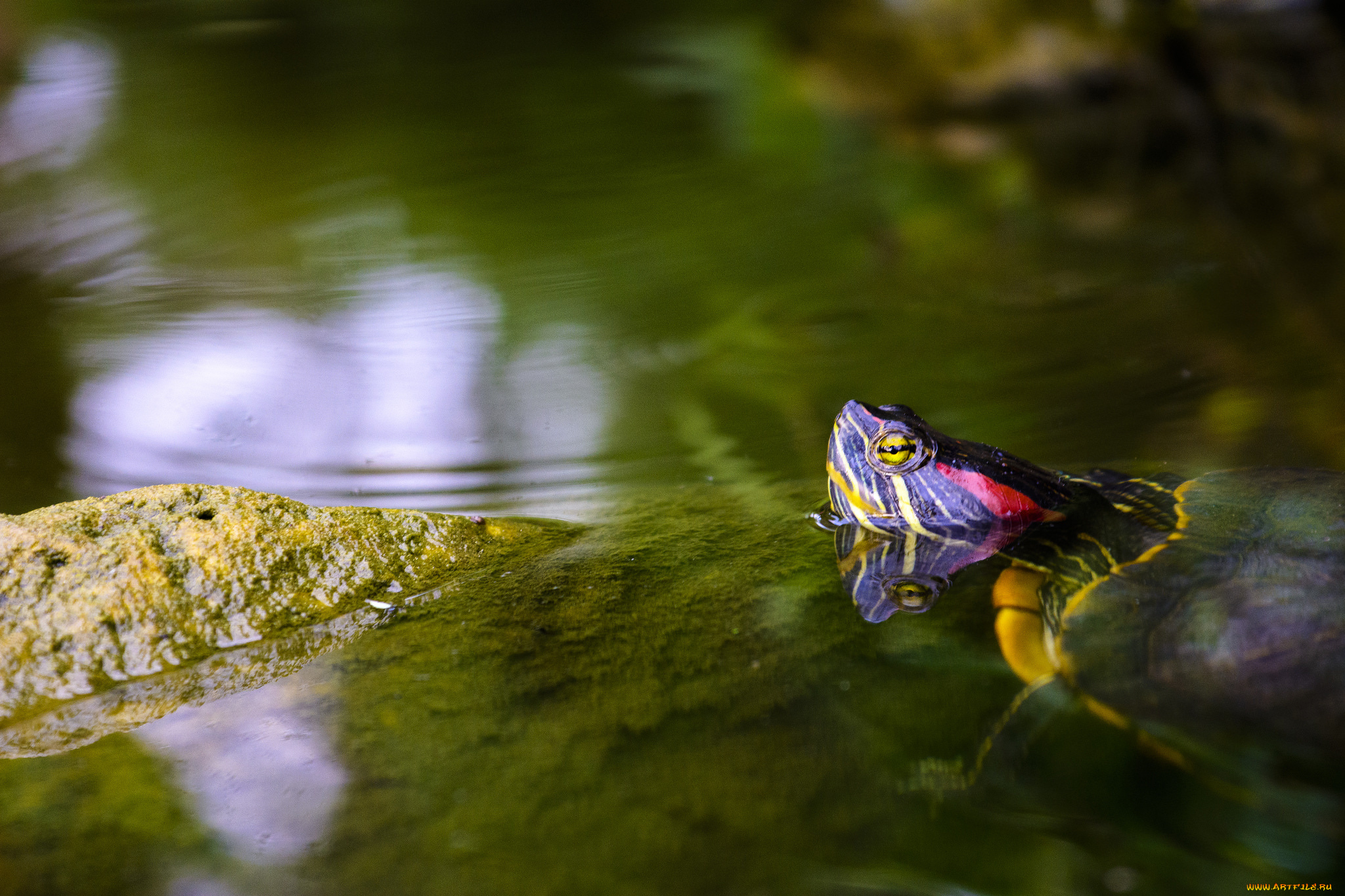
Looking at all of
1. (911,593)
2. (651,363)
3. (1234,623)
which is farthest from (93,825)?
(651,363)

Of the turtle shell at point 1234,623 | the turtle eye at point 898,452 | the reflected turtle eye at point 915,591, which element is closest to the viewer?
the turtle shell at point 1234,623

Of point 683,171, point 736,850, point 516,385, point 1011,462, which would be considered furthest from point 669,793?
point 683,171

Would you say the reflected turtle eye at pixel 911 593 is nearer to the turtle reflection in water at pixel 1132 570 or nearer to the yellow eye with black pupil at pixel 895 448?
the turtle reflection in water at pixel 1132 570

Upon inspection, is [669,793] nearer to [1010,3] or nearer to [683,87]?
[683,87]

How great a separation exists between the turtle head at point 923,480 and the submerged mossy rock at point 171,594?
70 cm

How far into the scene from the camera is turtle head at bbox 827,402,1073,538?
5.08 feet

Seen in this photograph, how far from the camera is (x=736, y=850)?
86 centimetres

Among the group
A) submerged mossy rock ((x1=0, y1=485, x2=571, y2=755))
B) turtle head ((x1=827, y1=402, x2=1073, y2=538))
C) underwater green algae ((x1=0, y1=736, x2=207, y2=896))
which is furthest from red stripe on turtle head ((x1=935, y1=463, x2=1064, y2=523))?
underwater green algae ((x1=0, y1=736, x2=207, y2=896))

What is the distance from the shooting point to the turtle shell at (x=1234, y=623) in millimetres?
1039

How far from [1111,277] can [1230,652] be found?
2.30 m

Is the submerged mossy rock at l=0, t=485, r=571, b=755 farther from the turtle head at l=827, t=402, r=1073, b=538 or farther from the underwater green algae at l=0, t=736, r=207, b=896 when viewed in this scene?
the turtle head at l=827, t=402, r=1073, b=538

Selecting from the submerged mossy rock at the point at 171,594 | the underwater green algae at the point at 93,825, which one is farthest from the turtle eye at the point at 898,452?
Answer: the underwater green algae at the point at 93,825

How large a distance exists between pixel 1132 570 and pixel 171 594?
4.55ft

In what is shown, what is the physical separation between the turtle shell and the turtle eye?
355 millimetres
